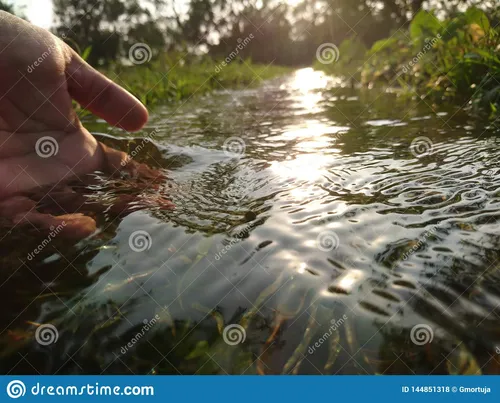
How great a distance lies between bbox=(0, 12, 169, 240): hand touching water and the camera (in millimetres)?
1947

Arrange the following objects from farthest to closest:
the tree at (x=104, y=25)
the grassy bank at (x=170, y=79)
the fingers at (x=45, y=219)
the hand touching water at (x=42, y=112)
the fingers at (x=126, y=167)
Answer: the tree at (x=104, y=25), the grassy bank at (x=170, y=79), the fingers at (x=126, y=167), the hand touching water at (x=42, y=112), the fingers at (x=45, y=219)

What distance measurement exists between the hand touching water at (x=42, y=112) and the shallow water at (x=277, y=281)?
24cm

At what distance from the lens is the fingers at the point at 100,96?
88.4 inches

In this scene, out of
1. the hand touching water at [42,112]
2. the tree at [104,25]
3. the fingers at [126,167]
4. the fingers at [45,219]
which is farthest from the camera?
the tree at [104,25]

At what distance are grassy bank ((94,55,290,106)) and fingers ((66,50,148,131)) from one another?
14.9ft

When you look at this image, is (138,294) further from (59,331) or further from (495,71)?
(495,71)

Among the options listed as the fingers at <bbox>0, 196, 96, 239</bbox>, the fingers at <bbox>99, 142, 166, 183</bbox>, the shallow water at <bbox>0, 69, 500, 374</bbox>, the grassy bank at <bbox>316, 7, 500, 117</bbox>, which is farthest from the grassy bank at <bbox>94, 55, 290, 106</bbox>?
the shallow water at <bbox>0, 69, 500, 374</bbox>

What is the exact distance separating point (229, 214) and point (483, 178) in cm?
124

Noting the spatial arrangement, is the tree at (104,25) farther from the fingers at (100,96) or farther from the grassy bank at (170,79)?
the fingers at (100,96)

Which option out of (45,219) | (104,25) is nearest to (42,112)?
(45,219)

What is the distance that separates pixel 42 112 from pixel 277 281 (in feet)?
5.20

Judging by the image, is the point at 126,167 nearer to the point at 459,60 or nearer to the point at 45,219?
the point at 45,219

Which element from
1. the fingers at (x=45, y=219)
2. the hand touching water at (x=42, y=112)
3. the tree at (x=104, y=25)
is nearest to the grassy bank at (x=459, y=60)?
the hand touching water at (x=42, y=112)

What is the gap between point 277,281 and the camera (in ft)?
4.16
